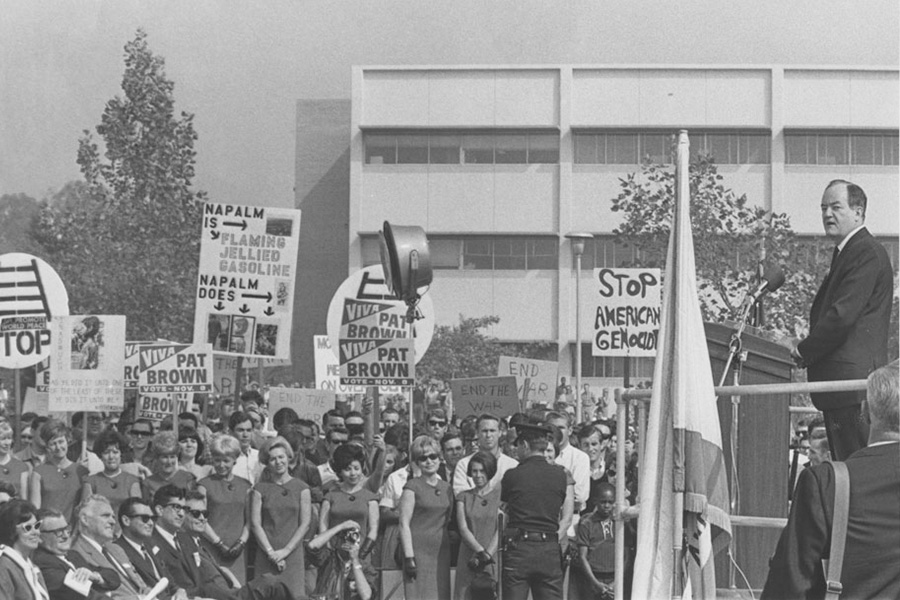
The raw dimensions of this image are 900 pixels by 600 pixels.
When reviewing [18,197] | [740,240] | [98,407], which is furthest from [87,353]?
[18,197]

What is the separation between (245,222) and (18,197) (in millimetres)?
67240

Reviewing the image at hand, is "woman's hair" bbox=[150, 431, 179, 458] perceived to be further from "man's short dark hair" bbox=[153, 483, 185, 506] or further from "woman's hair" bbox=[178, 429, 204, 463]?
"man's short dark hair" bbox=[153, 483, 185, 506]

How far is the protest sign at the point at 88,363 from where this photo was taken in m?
17.7

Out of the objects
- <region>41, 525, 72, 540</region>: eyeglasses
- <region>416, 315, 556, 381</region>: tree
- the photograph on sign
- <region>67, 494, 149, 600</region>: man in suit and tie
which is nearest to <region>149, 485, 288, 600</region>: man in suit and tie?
<region>67, 494, 149, 600</region>: man in suit and tie

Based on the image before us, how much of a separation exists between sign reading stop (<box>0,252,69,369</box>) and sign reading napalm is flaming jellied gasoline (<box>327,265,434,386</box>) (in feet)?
11.5

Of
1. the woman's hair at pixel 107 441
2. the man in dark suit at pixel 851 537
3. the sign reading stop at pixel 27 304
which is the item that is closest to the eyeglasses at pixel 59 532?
the woman's hair at pixel 107 441

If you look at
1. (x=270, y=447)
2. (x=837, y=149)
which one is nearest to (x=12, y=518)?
(x=270, y=447)

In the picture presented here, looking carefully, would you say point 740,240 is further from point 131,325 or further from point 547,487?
point 547,487

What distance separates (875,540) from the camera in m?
4.49

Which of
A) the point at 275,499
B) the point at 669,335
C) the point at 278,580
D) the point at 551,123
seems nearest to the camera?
the point at 669,335

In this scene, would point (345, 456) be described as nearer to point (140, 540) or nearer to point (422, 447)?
point (422, 447)

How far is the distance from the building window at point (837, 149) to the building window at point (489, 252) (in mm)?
9676

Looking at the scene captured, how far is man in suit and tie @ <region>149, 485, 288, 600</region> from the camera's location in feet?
37.7

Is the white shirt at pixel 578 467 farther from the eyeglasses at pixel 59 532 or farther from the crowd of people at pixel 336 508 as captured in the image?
the eyeglasses at pixel 59 532
